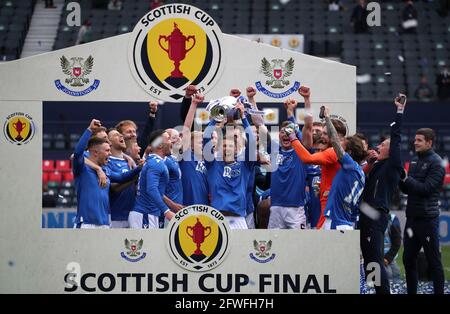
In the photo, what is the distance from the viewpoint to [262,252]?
8773mm

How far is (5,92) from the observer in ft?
30.2

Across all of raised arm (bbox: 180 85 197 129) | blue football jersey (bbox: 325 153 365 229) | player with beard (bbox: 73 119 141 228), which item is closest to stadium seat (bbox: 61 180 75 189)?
player with beard (bbox: 73 119 141 228)

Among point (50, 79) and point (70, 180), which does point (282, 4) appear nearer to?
point (70, 180)

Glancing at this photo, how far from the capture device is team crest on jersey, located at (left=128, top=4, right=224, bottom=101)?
29.9ft

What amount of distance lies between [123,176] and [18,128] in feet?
3.70

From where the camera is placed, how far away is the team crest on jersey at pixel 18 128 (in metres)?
9.22

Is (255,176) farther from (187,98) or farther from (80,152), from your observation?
(80,152)

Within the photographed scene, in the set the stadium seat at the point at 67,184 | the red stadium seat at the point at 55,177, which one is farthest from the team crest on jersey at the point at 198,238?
the red stadium seat at the point at 55,177

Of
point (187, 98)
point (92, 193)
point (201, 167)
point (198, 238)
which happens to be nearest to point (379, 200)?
point (201, 167)

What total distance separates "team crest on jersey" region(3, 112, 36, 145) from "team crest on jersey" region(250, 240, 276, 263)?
2.26 meters

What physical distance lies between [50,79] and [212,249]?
212 centimetres

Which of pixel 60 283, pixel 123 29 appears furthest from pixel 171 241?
pixel 123 29
